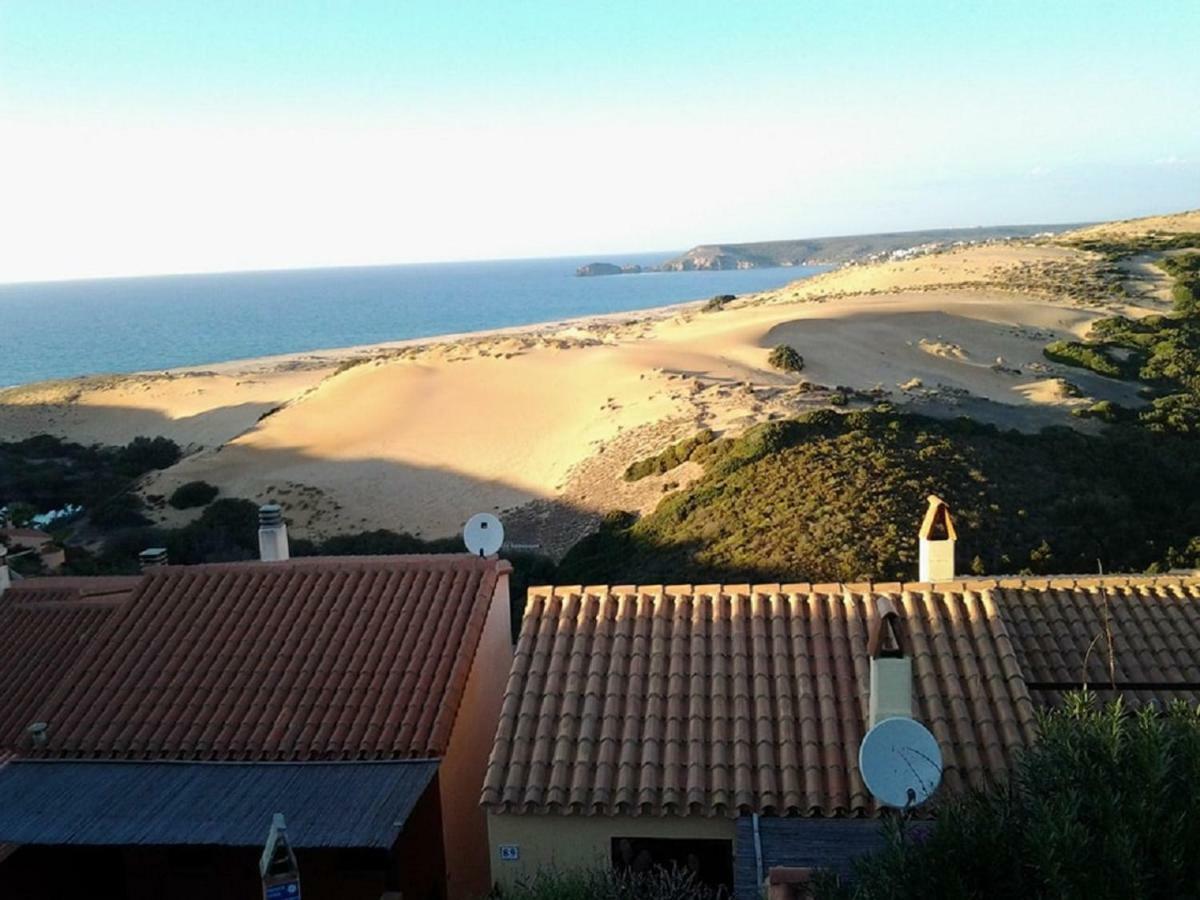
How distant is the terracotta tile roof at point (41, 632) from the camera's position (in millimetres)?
11945

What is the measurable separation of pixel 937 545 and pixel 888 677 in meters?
3.20

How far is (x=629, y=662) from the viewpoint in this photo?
30.2 ft

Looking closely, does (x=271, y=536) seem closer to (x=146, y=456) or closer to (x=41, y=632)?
(x=41, y=632)

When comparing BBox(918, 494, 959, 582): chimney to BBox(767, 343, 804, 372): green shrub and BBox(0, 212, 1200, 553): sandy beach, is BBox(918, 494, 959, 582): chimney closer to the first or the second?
BBox(0, 212, 1200, 553): sandy beach

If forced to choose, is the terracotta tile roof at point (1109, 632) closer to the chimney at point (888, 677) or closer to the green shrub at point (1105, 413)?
the chimney at point (888, 677)

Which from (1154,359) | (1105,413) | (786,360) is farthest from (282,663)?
(1154,359)

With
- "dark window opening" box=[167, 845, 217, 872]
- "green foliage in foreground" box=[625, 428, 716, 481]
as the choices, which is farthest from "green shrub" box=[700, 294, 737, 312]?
"dark window opening" box=[167, 845, 217, 872]

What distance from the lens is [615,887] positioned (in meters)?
6.14

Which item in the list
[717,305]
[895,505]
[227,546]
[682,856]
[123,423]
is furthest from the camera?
[717,305]

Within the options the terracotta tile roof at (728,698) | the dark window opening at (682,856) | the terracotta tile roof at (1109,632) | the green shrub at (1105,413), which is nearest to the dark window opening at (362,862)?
the terracotta tile roof at (728,698)

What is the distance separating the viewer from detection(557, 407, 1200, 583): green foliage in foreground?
65.8ft

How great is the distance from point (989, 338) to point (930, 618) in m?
37.8

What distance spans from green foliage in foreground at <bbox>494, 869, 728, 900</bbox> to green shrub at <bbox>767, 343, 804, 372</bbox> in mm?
32472

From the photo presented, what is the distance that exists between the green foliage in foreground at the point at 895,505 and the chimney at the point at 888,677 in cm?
1137
